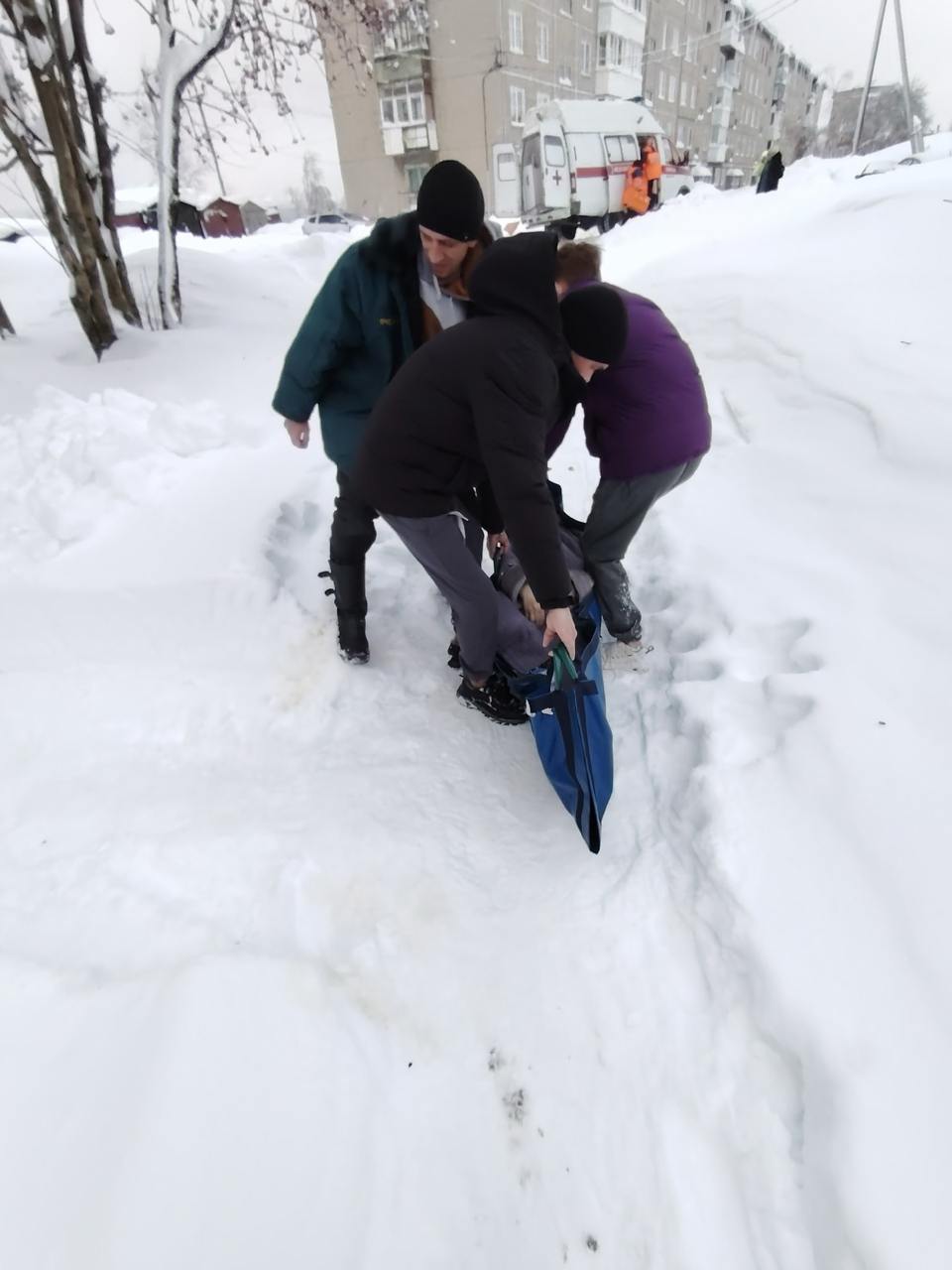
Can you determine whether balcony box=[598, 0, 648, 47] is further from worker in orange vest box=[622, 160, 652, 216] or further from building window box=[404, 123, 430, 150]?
worker in orange vest box=[622, 160, 652, 216]

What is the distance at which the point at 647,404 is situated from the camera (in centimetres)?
204

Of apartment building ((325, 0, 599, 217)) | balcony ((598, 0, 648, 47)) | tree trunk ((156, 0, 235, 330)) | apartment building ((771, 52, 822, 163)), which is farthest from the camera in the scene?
apartment building ((771, 52, 822, 163))

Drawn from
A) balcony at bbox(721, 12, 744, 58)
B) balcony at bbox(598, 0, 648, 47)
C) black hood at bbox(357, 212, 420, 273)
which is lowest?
black hood at bbox(357, 212, 420, 273)

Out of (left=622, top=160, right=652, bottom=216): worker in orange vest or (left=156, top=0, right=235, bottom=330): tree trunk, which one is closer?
(left=156, top=0, right=235, bottom=330): tree trunk

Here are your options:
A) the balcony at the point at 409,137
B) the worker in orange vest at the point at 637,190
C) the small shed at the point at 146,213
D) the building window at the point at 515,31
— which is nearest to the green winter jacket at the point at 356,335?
the worker in orange vest at the point at 637,190

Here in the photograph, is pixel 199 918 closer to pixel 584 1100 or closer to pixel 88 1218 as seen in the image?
pixel 88 1218

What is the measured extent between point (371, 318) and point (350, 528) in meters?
0.64

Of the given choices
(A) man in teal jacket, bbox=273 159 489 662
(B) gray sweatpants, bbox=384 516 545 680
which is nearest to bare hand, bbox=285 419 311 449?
(A) man in teal jacket, bbox=273 159 489 662

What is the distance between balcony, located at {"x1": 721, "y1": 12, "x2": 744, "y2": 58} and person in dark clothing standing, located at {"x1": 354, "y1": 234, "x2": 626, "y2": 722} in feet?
151

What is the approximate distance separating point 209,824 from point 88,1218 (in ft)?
2.88

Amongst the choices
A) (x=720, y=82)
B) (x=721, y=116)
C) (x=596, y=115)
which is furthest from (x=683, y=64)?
(x=596, y=115)

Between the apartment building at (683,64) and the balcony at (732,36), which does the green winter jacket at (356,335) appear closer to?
the apartment building at (683,64)

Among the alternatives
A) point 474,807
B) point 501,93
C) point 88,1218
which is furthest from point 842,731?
point 501,93

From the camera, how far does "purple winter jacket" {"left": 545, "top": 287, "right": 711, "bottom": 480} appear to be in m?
2.00
